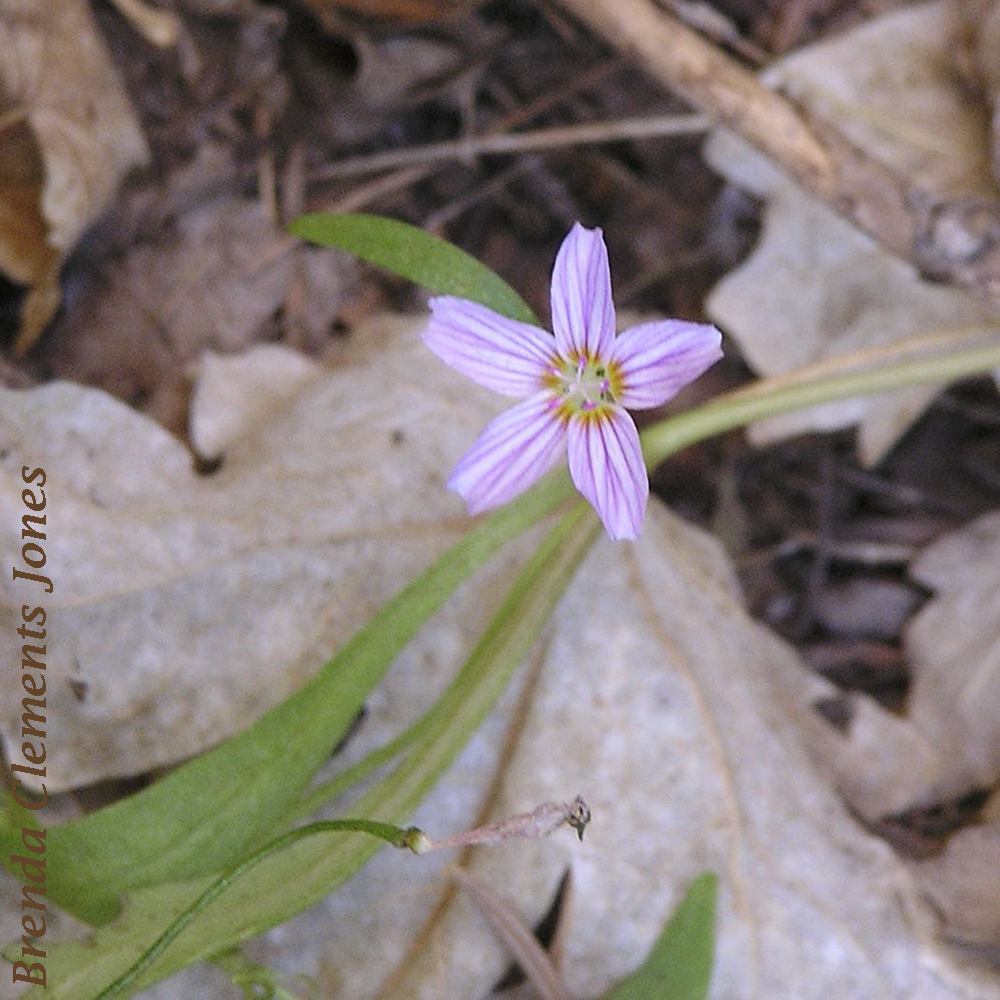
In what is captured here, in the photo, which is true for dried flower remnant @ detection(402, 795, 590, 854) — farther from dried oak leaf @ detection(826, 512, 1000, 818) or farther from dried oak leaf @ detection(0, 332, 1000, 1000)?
dried oak leaf @ detection(826, 512, 1000, 818)

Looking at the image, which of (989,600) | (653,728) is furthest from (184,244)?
(989,600)

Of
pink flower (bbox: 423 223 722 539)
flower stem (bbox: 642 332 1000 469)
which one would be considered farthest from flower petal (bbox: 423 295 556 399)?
flower stem (bbox: 642 332 1000 469)

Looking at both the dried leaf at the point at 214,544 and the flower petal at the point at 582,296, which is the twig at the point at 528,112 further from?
the flower petal at the point at 582,296

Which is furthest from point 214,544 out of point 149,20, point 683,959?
point 149,20

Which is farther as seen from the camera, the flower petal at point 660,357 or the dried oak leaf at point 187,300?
the dried oak leaf at point 187,300

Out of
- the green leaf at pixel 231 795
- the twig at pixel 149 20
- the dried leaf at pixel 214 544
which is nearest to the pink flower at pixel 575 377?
the green leaf at pixel 231 795

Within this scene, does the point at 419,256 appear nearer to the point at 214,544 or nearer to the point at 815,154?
the point at 214,544

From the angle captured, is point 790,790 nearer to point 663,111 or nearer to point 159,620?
point 159,620
